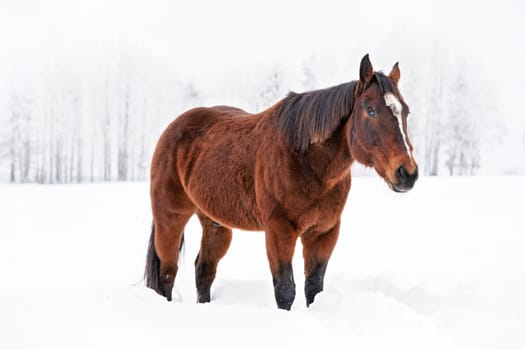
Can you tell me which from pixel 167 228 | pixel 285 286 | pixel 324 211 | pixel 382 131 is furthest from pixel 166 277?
pixel 382 131

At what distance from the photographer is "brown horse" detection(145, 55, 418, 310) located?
8.24 feet

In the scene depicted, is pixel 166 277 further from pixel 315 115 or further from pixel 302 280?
pixel 315 115

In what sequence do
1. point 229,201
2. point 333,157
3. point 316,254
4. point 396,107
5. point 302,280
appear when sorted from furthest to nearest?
point 302,280
point 229,201
point 316,254
point 333,157
point 396,107

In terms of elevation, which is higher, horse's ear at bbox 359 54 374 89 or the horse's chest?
horse's ear at bbox 359 54 374 89

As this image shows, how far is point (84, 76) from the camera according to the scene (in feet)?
69.5

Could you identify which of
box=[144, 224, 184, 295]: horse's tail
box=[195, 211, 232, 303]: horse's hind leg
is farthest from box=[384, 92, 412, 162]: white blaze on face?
box=[144, 224, 184, 295]: horse's tail

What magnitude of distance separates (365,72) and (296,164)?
800 millimetres

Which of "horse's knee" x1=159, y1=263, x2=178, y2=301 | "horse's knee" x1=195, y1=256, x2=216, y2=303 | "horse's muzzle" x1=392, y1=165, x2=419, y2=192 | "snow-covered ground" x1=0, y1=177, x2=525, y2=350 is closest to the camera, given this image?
"snow-covered ground" x1=0, y1=177, x2=525, y2=350

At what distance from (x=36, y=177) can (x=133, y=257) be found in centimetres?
1496

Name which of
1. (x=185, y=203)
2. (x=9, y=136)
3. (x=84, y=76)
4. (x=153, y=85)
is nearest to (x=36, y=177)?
(x=9, y=136)

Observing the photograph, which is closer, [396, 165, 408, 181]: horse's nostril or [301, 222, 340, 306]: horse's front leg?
[396, 165, 408, 181]: horse's nostril

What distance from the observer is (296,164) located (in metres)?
2.94

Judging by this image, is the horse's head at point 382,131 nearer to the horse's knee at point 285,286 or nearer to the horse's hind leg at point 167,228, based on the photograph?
the horse's knee at point 285,286

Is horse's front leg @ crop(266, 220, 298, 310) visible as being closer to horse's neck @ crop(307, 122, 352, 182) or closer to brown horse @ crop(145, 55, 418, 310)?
brown horse @ crop(145, 55, 418, 310)
